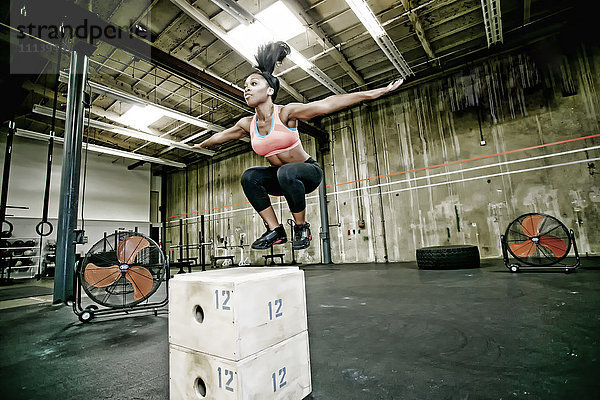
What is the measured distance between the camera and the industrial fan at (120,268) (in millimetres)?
2664

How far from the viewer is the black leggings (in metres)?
1.41

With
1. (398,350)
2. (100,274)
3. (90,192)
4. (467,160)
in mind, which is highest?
(90,192)

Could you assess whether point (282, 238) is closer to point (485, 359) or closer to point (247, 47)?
point (485, 359)

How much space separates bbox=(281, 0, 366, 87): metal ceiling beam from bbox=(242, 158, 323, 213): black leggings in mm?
4744

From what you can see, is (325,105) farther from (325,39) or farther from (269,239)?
(325,39)

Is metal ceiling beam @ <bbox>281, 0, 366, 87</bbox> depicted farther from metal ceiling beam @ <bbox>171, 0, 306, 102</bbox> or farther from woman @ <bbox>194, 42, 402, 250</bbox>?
woman @ <bbox>194, 42, 402, 250</bbox>

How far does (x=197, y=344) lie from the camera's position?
962mm

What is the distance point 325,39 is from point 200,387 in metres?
6.73

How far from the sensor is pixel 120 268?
270 cm

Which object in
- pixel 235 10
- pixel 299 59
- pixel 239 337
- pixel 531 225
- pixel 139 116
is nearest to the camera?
pixel 239 337

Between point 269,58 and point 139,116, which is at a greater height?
point 139,116

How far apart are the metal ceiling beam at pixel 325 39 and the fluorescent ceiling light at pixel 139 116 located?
14.7ft

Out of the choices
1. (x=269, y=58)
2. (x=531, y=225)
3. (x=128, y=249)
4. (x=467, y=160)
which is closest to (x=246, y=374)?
(x=269, y=58)

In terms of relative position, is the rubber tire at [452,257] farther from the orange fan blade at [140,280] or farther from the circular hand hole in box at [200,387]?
the circular hand hole in box at [200,387]
